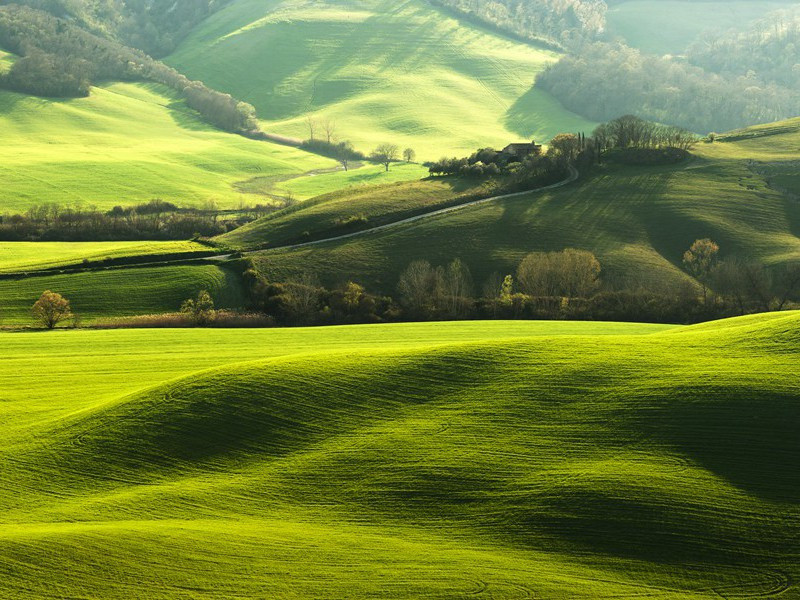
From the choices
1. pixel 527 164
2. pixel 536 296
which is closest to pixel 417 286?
pixel 536 296

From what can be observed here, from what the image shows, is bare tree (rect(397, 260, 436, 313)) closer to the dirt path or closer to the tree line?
the tree line

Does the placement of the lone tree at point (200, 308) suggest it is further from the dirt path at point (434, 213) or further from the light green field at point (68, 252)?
the dirt path at point (434, 213)

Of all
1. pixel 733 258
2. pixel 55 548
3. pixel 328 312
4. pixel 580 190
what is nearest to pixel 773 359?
pixel 55 548

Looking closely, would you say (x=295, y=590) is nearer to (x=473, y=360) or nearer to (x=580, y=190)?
(x=473, y=360)

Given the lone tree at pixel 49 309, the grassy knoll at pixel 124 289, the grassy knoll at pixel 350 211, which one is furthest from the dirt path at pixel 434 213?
the lone tree at pixel 49 309

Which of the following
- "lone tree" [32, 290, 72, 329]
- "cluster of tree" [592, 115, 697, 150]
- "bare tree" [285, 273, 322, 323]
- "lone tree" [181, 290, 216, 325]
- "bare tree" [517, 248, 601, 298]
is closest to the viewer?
"lone tree" [32, 290, 72, 329]

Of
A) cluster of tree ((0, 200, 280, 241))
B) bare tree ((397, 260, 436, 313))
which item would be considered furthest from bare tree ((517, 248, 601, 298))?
cluster of tree ((0, 200, 280, 241))
